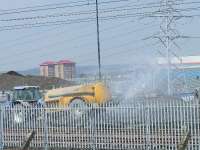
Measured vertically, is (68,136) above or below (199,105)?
below

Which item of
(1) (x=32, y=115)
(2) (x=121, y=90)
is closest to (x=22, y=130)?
(1) (x=32, y=115)

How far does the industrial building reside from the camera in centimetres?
13312

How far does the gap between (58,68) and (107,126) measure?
122m

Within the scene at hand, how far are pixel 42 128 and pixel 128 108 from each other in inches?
152

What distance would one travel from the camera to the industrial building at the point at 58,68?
5241 inches

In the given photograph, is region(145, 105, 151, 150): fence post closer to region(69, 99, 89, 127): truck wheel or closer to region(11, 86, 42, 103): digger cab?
region(69, 99, 89, 127): truck wheel

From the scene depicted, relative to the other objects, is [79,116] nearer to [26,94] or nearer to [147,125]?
[147,125]

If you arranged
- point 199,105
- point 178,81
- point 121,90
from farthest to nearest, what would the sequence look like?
point 178,81, point 121,90, point 199,105

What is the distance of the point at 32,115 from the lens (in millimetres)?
22016

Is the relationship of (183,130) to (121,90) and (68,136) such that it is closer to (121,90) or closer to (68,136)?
(68,136)

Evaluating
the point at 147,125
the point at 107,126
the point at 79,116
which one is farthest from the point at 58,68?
the point at 147,125

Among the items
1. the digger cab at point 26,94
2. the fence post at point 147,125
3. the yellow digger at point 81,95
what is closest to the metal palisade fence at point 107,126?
the fence post at point 147,125

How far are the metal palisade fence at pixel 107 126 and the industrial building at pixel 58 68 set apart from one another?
10731cm

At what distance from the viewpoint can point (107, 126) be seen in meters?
20.7
